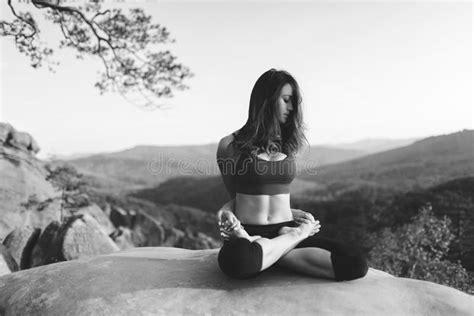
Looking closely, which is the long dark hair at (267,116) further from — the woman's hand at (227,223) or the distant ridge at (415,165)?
the distant ridge at (415,165)

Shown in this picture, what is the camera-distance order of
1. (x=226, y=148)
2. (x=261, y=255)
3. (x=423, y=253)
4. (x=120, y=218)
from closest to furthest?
1. (x=261, y=255)
2. (x=226, y=148)
3. (x=423, y=253)
4. (x=120, y=218)

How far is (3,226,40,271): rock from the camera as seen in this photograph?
6906 mm

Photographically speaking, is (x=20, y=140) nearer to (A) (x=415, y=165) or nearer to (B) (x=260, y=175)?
(B) (x=260, y=175)

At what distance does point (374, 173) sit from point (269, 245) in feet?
55.7

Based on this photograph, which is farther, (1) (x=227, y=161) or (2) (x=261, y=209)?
(1) (x=227, y=161)

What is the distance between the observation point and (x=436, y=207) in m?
8.96

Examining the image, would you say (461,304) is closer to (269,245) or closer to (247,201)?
(269,245)

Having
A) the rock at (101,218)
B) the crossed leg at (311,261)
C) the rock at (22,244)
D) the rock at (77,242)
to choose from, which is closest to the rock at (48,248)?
the rock at (77,242)

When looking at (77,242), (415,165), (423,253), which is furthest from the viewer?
(415,165)

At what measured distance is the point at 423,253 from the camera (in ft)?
24.2

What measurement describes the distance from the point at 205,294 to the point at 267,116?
4.37 ft

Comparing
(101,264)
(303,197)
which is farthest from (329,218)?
(101,264)

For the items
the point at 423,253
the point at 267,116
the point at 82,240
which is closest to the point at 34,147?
the point at 82,240

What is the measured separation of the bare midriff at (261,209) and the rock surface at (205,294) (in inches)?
14.9
